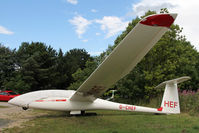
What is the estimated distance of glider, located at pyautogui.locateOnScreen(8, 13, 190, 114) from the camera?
378 centimetres

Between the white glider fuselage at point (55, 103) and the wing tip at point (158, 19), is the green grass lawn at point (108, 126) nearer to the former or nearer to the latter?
the white glider fuselage at point (55, 103)

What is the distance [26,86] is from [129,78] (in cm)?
1486

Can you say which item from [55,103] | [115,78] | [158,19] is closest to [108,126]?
[115,78]

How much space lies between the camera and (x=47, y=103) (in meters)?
8.09

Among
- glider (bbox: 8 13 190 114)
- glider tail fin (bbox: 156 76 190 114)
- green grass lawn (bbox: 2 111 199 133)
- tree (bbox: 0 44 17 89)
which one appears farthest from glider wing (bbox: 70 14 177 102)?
tree (bbox: 0 44 17 89)

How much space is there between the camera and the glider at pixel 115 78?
378 centimetres

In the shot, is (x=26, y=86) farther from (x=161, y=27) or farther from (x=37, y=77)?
(x=161, y=27)

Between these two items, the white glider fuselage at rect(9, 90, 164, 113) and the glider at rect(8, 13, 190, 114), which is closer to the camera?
the glider at rect(8, 13, 190, 114)

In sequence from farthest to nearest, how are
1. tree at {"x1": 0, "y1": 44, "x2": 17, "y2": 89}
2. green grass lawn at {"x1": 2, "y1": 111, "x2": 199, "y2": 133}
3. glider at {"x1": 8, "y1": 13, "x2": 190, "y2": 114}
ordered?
tree at {"x1": 0, "y1": 44, "x2": 17, "y2": 89}
green grass lawn at {"x1": 2, "y1": 111, "x2": 199, "y2": 133}
glider at {"x1": 8, "y1": 13, "x2": 190, "y2": 114}

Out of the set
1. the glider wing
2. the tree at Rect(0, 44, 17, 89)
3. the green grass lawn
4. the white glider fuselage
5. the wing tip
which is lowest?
the green grass lawn

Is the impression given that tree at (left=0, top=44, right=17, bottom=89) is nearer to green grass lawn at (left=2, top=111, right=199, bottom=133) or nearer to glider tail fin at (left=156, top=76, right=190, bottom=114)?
green grass lawn at (left=2, top=111, right=199, bottom=133)

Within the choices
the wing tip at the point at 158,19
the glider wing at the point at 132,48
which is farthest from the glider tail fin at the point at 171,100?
the wing tip at the point at 158,19

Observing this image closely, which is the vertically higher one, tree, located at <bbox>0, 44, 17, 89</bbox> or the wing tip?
tree, located at <bbox>0, 44, 17, 89</bbox>

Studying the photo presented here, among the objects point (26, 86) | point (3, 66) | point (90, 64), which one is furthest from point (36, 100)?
point (3, 66)
